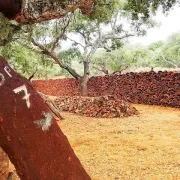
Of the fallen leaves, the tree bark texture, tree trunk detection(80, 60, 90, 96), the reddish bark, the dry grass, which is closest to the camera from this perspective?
the reddish bark

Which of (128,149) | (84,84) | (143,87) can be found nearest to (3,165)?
(128,149)

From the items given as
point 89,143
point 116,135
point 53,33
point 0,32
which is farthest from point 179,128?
point 53,33

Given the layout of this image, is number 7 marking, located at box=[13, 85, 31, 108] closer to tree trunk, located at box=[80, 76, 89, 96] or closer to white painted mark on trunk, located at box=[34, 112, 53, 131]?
white painted mark on trunk, located at box=[34, 112, 53, 131]

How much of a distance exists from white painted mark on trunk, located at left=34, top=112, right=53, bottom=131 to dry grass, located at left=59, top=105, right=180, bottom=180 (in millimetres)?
2888

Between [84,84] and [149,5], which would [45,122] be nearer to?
[149,5]

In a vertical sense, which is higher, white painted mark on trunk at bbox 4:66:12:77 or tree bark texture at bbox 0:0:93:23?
tree bark texture at bbox 0:0:93:23

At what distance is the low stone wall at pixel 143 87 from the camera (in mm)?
15367

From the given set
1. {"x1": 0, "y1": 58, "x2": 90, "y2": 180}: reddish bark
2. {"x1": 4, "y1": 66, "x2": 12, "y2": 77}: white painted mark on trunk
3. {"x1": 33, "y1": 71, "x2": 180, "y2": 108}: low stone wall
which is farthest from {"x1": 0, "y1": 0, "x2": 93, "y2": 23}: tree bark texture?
{"x1": 33, "y1": 71, "x2": 180, "y2": 108}: low stone wall

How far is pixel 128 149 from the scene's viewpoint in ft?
20.1

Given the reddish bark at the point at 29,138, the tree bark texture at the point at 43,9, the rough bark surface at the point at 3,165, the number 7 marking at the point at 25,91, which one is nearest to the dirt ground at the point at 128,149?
the rough bark surface at the point at 3,165

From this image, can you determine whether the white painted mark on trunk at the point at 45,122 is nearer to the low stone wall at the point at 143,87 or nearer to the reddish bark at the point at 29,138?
the reddish bark at the point at 29,138

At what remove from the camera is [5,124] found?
62.2 inches

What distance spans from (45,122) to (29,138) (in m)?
0.13

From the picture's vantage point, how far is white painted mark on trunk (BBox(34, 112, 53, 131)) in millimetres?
1630
